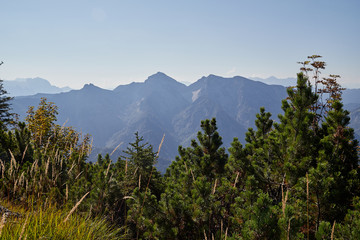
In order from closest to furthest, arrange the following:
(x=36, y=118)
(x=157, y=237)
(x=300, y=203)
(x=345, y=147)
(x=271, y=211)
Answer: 1. (x=271, y=211)
2. (x=300, y=203)
3. (x=157, y=237)
4. (x=345, y=147)
5. (x=36, y=118)

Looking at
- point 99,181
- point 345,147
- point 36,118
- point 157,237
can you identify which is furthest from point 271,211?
point 36,118

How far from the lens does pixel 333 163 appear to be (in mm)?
4371

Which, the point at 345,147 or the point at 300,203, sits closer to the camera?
the point at 300,203

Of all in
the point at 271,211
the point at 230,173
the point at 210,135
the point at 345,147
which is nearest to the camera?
the point at 271,211

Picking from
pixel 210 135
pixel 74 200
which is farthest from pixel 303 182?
pixel 74 200

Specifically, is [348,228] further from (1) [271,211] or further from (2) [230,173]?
(2) [230,173]

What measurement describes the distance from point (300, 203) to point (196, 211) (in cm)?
179

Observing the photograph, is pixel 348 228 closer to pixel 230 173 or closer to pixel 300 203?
pixel 300 203

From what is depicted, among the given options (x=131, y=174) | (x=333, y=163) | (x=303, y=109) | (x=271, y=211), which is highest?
(x=303, y=109)

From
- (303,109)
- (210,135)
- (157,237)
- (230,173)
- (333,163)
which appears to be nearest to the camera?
(157,237)

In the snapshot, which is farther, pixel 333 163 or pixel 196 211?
pixel 333 163

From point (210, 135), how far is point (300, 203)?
3.45 meters

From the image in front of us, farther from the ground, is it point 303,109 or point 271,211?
point 303,109

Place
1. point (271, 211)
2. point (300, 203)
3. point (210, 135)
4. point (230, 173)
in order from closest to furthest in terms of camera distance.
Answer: point (271, 211)
point (300, 203)
point (230, 173)
point (210, 135)
